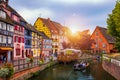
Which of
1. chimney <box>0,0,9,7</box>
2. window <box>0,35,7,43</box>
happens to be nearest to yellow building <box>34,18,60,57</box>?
chimney <box>0,0,9,7</box>

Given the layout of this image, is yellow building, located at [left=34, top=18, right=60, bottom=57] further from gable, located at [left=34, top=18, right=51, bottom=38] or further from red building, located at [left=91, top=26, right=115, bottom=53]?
red building, located at [left=91, top=26, right=115, bottom=53]

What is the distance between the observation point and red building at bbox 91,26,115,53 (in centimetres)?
9475

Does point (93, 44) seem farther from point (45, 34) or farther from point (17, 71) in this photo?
point (17, 71)

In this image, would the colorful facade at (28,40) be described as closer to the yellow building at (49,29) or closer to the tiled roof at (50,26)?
the yellow building at (49,29)

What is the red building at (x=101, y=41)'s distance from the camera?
9475cm

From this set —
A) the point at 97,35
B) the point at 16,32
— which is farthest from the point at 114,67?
the point at 97,35

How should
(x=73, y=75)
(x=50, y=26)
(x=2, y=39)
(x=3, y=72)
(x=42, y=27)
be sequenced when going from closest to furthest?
(x=3, y=72) < (x=73, y=75) < (x=2, y=39) < (x=42, y=27) < (x=50, y=26)

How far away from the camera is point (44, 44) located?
258 feet

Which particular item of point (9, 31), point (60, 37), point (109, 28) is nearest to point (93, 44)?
point (60, 37)

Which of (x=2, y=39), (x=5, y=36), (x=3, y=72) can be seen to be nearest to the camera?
(x=3, y=72)

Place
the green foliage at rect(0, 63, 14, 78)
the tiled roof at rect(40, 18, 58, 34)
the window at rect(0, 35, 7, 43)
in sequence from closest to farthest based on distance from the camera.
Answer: the green foliage at rect(0, 63, 14, 78), the window at rect(0, 35, 7, 43), the tiled roof at rect(40, 18, 58, 34)

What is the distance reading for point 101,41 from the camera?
319ft

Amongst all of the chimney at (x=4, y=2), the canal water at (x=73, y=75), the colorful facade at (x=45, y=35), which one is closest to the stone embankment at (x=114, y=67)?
the canal water at (x=73, y=75)

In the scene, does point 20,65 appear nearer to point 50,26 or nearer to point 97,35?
point 50,26
